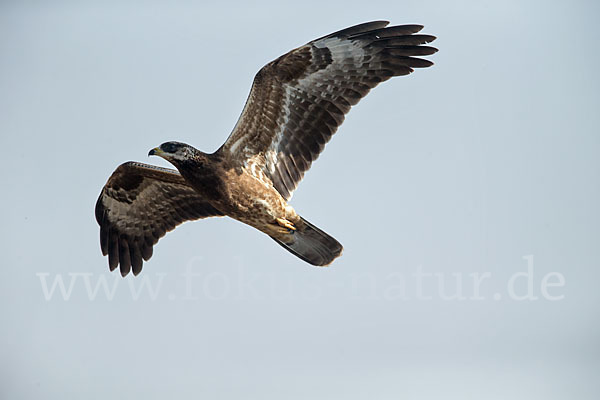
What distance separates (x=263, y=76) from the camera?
9.34 m

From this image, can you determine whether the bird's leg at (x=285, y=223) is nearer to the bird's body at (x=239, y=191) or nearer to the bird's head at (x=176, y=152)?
the bird's body at (x=239, y=191)

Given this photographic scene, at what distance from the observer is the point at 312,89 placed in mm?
9727

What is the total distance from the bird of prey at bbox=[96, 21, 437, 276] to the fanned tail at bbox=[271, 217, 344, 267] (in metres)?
0.01

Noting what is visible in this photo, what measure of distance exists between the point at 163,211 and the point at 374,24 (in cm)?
411

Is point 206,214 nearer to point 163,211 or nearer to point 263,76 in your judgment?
point 163,211

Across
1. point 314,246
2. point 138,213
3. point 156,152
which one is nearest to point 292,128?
point 314,246

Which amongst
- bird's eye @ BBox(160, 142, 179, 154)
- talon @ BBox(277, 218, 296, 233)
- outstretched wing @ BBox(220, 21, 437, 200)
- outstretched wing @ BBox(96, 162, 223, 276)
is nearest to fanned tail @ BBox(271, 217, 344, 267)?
talon @ BBox(277, 218, 296, 233)

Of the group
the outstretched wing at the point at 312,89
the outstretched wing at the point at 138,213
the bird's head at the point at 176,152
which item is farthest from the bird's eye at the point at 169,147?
the outstretched wing at the point at 138,213

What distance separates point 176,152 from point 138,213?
2.47 meters

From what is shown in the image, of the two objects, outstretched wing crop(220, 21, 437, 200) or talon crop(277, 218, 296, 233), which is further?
talon crop(277, 218, 296, 233)

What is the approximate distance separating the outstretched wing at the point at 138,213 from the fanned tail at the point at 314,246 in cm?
158

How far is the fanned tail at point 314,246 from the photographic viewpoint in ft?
32.5

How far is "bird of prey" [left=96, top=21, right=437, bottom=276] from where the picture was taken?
30.7ft

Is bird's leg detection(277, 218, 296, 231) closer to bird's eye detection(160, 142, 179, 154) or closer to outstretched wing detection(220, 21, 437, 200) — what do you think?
outstretched wing detection(220, 21, 437, 200)
